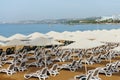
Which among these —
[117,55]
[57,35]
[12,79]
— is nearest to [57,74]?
[12,79]

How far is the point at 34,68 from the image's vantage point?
14633 mm

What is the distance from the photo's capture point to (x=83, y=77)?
1110 centimetres

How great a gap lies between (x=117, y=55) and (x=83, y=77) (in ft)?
26.6

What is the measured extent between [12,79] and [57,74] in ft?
6.24

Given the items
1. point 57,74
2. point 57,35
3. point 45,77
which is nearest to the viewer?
point 45,77

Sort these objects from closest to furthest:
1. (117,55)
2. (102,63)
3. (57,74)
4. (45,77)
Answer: (45,77) < (57,74) < (102,63) < (117,55)

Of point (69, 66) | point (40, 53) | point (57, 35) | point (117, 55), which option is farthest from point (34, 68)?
point (57, 35)

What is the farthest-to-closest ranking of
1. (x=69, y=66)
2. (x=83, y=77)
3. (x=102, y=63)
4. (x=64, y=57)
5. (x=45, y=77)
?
1. (x=64, y=57)
2. (x=102, y=63)
3. (x=69, y=66)
4. (x=45, y=77)
5. (x=83, y=77)

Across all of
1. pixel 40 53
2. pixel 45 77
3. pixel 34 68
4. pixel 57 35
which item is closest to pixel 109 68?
pixel 45 77

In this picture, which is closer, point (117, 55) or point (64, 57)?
point (64, 57)

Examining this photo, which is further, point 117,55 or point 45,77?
point 117,55

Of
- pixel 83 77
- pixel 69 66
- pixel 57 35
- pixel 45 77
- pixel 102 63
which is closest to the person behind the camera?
pixel 83 77

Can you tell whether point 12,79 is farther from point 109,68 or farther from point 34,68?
point 109,68

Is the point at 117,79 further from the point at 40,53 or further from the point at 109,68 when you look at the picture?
the point at 40,53
